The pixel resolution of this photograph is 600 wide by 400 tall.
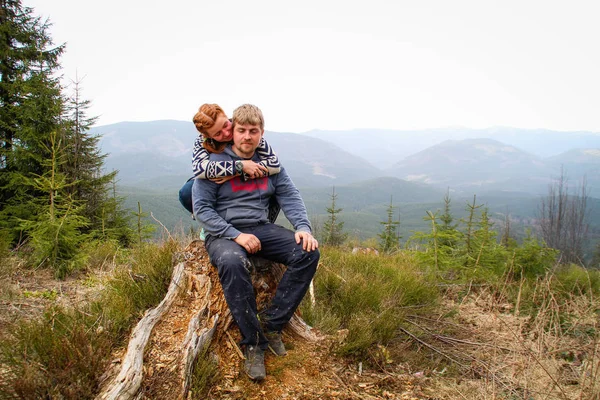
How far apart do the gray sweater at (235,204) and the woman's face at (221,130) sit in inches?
4.2

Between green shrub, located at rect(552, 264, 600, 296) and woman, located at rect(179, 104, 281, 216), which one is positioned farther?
green shrub, located at rect(552, 264, 600, 296)

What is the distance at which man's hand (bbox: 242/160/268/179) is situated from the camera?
9.83 ft

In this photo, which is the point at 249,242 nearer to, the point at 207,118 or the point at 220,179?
the point at 220,179

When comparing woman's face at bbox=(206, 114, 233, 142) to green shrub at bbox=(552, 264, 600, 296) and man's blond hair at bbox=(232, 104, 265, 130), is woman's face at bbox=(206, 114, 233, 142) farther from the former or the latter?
green shrub at bbox=(552, 264, 600, 296)

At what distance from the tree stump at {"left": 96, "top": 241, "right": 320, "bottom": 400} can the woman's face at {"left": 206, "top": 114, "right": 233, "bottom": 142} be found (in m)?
1.04

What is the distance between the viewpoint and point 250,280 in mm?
2674

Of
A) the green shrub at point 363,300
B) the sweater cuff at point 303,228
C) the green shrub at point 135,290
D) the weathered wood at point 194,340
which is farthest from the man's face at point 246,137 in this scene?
the green shrub at point 363,300

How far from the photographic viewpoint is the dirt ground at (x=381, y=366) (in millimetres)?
2361

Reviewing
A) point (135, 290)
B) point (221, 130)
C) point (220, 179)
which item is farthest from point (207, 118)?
point (135, 290)

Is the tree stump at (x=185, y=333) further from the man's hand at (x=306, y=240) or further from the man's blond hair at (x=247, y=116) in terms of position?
the man's blond hair at (x=247, y=116)

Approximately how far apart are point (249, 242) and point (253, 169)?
0.64 m

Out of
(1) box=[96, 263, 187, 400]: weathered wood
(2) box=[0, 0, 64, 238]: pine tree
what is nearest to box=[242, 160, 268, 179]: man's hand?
(1) box=[96, 263, 187, 400]: weathered wood

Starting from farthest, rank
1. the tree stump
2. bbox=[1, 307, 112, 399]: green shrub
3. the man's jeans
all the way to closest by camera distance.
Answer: the man's jeans < the tree stump < bbox=[1, 307, 112, 399]: green shrub

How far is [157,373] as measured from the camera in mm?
2287
